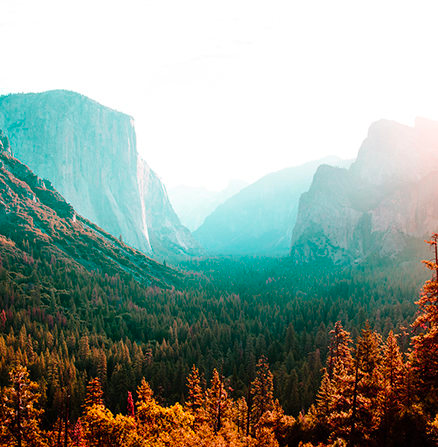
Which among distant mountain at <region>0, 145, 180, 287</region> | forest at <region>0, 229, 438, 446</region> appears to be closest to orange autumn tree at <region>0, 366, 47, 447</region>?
forest at <region>0, 229, 438, 446</region>

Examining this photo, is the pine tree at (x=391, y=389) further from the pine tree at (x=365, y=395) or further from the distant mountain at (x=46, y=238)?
the distant mountain at (x=46, y=238)

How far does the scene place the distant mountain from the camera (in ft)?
486

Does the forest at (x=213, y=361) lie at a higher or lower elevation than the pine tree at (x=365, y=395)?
lower

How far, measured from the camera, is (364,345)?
74.7ft

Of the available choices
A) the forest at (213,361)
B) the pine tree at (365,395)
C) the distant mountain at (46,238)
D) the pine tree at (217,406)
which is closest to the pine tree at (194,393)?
the forest at (213,361)

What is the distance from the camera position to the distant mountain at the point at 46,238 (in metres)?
148

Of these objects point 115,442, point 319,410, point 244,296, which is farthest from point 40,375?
point 244,296

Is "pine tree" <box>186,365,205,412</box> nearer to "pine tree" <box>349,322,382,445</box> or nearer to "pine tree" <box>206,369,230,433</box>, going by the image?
"pine tree" <box>206,369,230,433</box>

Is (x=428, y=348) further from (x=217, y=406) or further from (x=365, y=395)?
(x=217, y=406)

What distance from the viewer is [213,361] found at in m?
76.4

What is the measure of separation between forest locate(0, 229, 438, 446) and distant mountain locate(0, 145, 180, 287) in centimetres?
406

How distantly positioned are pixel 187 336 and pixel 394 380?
250ft

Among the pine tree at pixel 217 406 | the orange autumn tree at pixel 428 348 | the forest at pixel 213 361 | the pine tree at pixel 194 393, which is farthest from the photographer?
the pine tree at pixel 194 393

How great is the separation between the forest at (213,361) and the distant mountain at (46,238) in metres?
4.06
